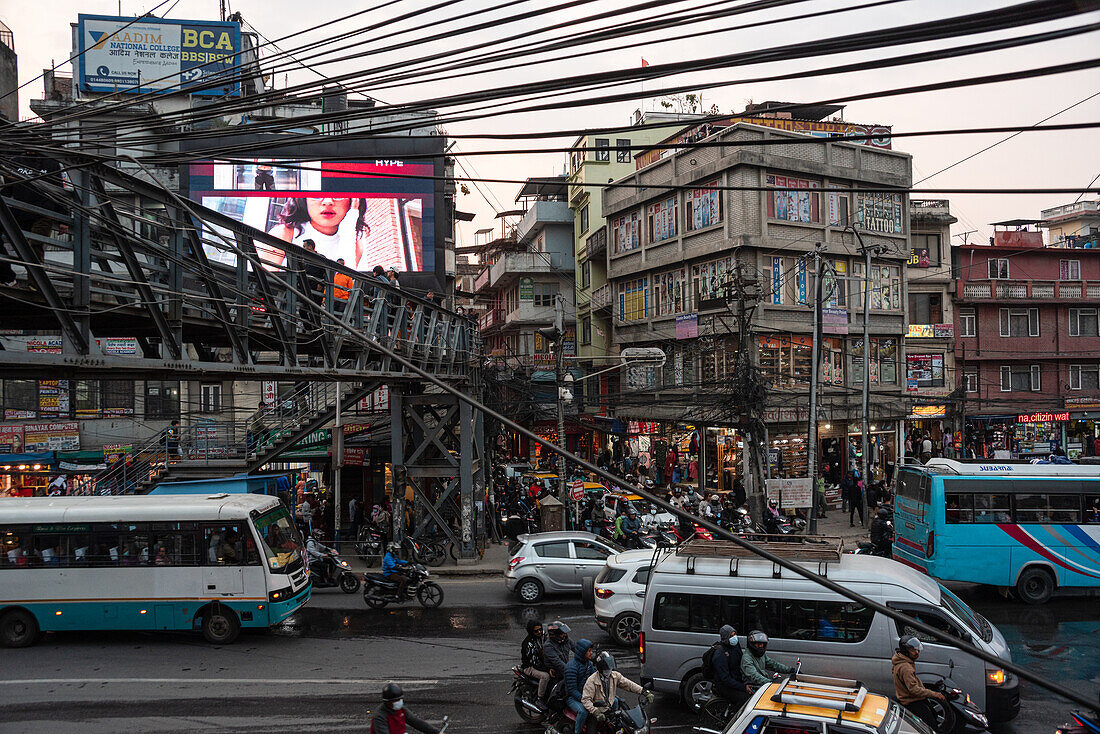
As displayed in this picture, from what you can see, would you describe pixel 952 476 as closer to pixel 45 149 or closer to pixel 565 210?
pixel 45 149

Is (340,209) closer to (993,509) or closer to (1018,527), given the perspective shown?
(993,509)

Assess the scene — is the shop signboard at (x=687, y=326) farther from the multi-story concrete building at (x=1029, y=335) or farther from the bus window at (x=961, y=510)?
the bus window at (x=961, y=510)

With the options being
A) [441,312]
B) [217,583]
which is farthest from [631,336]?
[217,583]

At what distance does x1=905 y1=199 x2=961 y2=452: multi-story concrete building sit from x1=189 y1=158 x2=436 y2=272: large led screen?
25.8 metres

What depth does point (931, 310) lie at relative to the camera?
42531 mm

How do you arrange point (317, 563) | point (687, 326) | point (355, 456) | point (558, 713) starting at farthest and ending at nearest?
point (687, 326), point (355, 456), point (317, 563), point (558, 713)

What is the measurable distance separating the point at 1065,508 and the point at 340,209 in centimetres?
3120

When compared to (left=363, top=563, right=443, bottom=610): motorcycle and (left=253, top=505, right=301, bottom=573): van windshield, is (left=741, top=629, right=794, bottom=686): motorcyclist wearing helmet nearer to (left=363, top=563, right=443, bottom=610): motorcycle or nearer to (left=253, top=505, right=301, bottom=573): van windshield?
(left=363, top=563, right=443, bottom=610): motorcycle

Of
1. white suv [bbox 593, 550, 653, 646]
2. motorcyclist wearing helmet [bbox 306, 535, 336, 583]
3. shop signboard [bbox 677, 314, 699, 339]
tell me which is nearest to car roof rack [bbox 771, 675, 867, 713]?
white suv [bbox 593, 550, 653, 646]

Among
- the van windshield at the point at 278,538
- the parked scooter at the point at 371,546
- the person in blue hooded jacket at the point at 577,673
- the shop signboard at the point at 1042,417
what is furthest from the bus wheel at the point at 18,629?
the shop signboard at the point at 1042,417

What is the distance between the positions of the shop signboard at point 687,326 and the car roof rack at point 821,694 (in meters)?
27.6

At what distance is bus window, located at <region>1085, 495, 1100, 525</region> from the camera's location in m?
15.8

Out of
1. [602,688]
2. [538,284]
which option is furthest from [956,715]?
[538,284]

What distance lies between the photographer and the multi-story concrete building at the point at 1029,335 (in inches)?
1657
